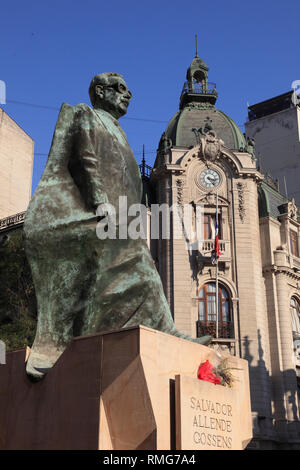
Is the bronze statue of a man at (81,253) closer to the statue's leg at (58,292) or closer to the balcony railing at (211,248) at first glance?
the statue's leg at (58,292)

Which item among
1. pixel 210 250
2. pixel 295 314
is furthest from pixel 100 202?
pixel 295 314

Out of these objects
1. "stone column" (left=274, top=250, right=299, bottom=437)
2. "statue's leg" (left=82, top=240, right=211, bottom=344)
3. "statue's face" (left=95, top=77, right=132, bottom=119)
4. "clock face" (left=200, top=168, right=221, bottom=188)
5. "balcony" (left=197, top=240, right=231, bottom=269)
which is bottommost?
"statue's leg" (left=82, top=240, right=211, bottom=344)

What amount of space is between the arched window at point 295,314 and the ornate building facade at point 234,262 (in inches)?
2.4

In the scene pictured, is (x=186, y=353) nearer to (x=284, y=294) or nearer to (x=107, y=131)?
(x=107, y=131)

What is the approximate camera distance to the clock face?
3434 centimetres

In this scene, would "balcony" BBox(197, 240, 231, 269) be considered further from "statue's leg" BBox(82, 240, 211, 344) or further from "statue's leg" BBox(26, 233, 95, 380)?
"statue's leg" BBox(26, 233, 95, 380)

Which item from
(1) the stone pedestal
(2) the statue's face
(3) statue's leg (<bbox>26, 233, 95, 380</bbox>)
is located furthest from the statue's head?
(1) the stone pedestal

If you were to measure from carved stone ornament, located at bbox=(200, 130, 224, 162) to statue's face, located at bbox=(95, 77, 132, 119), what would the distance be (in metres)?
26.2

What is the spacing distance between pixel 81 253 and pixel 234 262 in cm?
2639

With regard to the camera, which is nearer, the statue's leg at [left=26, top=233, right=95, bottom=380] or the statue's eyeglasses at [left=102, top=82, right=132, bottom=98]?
the statue's leg at [left=26, top=233, right=95, bottom=380]

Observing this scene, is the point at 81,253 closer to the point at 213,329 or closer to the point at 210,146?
the point at 213,329

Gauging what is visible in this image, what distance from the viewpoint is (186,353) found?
21.4ft

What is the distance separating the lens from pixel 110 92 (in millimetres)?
8375
